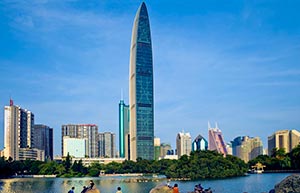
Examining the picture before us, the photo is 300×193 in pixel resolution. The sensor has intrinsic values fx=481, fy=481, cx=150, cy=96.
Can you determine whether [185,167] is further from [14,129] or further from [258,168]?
[14,129]

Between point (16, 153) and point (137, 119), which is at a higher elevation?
point (137, 119)

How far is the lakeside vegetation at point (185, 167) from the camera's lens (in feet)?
273

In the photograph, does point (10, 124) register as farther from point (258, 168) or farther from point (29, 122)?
point (258, 168)

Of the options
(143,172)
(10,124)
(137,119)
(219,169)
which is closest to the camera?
(219,169)

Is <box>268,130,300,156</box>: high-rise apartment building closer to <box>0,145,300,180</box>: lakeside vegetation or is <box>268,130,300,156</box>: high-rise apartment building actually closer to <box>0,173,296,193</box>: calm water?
<box>0,145,300,180</box>: lakeside vegetation

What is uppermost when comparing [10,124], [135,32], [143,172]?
[135,32]

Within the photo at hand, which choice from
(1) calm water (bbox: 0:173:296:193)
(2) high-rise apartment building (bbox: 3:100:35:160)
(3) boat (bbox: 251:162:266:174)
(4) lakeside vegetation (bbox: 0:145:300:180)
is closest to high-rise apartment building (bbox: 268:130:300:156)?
(4) lakeside vegetation (bbox: 0:145:300:180)

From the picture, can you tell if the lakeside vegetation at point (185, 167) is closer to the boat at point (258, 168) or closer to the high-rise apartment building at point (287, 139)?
the boat at point (258, 168)

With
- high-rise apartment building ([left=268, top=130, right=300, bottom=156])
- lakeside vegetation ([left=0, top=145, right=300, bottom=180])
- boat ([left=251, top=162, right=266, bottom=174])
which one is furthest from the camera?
high-rise apartment building ([left=268, top=130, right=300, bottom=156])

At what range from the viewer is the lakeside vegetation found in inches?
3275

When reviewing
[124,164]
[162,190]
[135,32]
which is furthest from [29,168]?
[162,190]

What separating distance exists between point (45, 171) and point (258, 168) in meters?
53.0

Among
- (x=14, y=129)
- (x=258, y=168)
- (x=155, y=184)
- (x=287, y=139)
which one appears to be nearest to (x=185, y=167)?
→ (x=155, y=184)

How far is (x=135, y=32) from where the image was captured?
199875 mm
